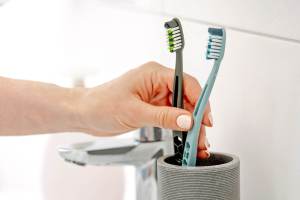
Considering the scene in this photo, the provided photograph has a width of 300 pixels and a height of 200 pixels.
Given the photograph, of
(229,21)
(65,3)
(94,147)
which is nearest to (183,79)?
(229,21)

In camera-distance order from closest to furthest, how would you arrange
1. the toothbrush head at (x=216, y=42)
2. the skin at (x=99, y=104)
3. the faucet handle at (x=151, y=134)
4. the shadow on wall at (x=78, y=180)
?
the toothbrush head at (x=216, y=42) < the skin at (x=99, y=104) < the faucet handle at (x=151, y=134) < the shadow on wall at (x=78, y=180)

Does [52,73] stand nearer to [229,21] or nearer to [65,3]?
[65,3]

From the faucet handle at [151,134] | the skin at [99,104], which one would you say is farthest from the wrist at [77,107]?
the faucet handle at [151,134]

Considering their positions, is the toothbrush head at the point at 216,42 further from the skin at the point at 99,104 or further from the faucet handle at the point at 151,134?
the faucet handle at the point at 151,134

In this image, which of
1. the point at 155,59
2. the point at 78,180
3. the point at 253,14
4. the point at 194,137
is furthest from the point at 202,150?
the point at 78,180

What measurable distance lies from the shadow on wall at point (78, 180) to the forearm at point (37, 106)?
22cm

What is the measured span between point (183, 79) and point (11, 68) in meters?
0.56

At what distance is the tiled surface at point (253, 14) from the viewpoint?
0.41 metres

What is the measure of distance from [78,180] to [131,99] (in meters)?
0.34

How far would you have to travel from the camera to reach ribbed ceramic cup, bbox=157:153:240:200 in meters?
0.39

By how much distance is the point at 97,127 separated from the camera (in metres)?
0.56

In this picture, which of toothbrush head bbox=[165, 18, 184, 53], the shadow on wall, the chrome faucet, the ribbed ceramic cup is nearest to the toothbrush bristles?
toothbrush head bbox=[165, 18, 184, 53]

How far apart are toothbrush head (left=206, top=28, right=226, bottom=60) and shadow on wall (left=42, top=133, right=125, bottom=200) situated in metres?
0.45

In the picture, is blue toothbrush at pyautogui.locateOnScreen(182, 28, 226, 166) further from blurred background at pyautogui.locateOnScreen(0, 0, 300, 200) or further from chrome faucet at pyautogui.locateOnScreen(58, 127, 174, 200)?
chrome faucet at pyautogui.locateOnScreen(58, 127, 174, 200)
